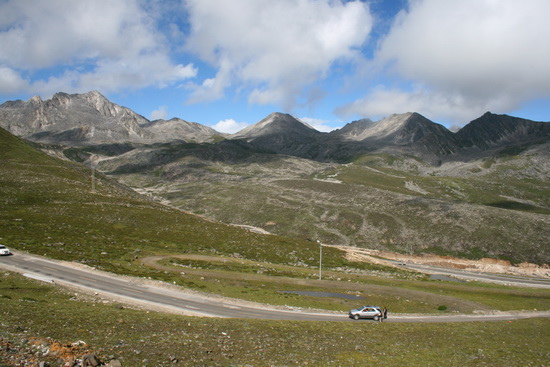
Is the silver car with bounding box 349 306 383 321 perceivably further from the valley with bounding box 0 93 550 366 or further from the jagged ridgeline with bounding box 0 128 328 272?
the jagged ridgeline with bounding box 0 128 328 272

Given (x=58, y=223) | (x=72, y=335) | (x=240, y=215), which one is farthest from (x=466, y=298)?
(x=240, y=215)

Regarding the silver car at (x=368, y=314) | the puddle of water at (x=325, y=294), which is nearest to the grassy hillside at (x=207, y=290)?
the puddle of water at (x=325, y=294)

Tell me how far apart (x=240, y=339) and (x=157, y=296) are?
22.6m

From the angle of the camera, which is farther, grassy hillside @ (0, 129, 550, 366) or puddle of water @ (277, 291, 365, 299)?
puddle of water @ (277, 291, 365, 299)

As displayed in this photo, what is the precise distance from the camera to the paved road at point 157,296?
40750 millimetres

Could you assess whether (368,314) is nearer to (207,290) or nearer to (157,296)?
(207,290)

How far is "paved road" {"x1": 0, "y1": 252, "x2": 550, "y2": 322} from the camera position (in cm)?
4075

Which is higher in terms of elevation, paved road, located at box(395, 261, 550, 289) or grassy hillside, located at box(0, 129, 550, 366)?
grassy hillside, located at box(0, 129, 550, 366)

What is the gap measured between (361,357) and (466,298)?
51.7m

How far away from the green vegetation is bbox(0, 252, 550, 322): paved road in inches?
231

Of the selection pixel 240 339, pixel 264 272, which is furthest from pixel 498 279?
pixel 240 339

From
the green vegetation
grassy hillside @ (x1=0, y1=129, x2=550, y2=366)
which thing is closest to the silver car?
grassy hillside @ (x1=0, y1=129, x2=550, y2=366)

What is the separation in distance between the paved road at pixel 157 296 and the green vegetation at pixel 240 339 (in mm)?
5873

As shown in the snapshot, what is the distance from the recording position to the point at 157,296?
44344mm
